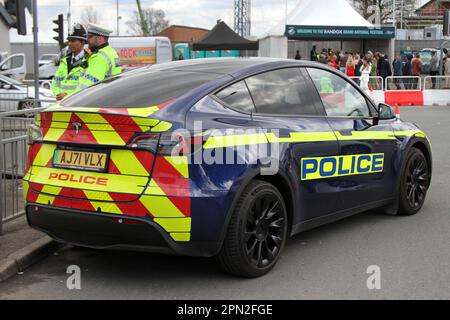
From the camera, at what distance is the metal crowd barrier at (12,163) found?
565 cm

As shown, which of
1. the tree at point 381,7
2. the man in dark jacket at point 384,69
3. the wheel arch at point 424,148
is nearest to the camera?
the wheel arch at point 424,148

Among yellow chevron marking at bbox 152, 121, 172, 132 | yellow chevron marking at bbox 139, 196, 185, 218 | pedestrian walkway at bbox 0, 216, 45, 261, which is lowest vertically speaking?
A: pedestrian walkway at bbox 0, 216, 45, 261

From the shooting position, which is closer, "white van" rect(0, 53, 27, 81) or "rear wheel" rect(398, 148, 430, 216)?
"rear wheel" rect(398, 148, 430, 216)

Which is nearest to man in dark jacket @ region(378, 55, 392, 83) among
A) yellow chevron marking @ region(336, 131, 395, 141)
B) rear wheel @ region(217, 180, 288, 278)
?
yellow chevron marking @ region(336, 131, 395, 141)

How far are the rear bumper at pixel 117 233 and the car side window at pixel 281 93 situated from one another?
1218 mm

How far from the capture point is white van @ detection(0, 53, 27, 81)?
2786 centimetres

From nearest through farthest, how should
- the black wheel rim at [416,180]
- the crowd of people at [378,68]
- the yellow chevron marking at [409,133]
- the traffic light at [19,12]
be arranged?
1. the yellow chevron marking at [409,133]
2. the black wheel rim at [416,180]
3. the traffic light at [19,12]
4. the crowd of people at [378,68]

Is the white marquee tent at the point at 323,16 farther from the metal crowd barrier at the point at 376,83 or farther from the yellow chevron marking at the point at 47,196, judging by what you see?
the yellow chevron marking at the point at 47,196

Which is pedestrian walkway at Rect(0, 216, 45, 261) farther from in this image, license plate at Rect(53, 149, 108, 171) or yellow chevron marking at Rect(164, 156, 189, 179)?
yellow chevron marking at Rect(164, 156, 189, 179)

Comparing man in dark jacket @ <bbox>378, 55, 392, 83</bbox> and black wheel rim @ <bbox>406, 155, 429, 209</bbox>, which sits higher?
man in dark jacket @ <bbox>378, 55, 392, 83</bbox>

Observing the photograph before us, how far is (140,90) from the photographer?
454cm

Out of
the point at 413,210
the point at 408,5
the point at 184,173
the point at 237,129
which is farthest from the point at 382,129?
the point at 408,5

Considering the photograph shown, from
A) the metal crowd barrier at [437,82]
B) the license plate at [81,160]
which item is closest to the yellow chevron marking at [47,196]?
the license plate at [81,160]
